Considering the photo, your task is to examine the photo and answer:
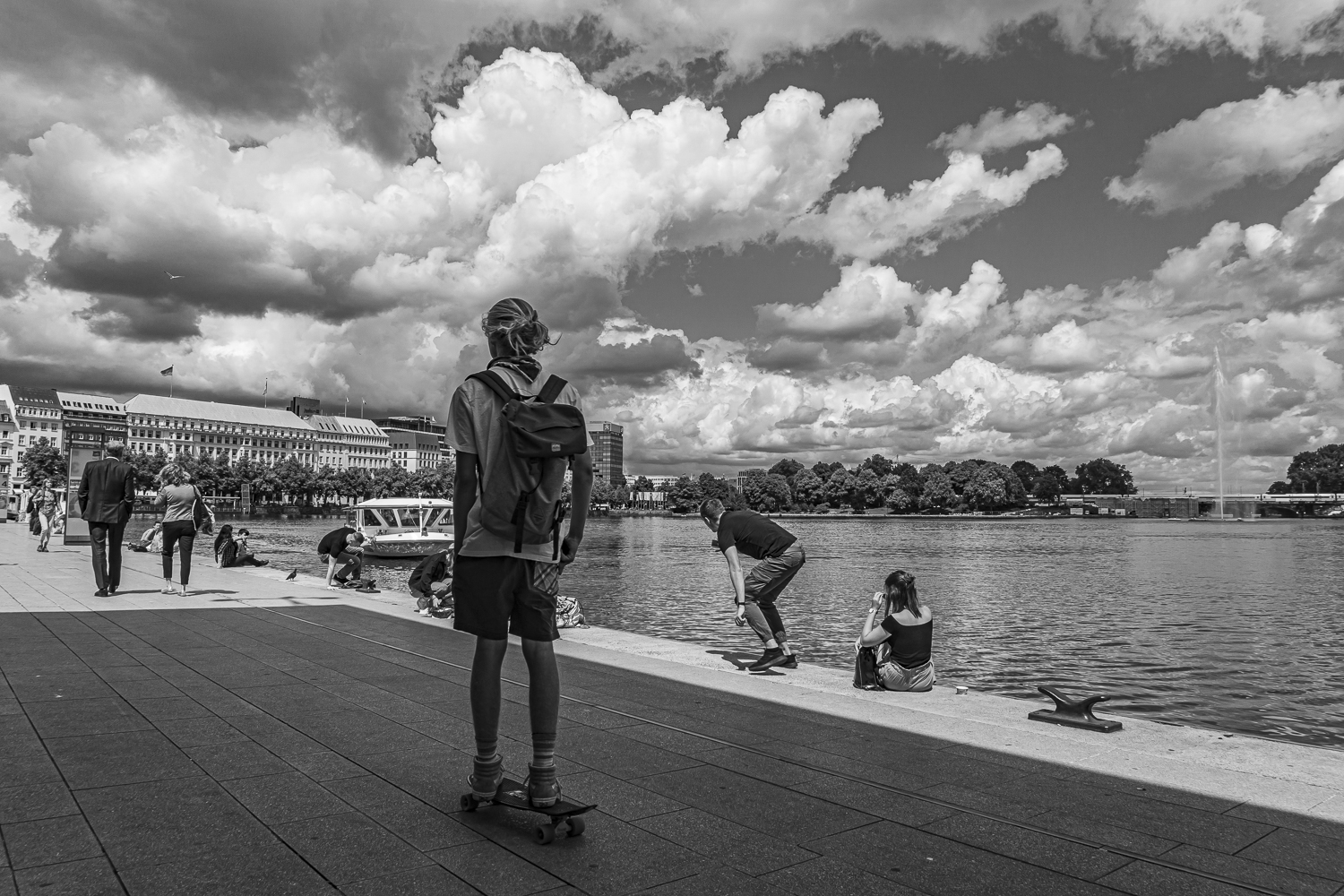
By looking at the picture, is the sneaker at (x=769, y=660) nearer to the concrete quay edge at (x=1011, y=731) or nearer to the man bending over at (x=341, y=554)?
the concrete quay edge at (x=1011, y=731)

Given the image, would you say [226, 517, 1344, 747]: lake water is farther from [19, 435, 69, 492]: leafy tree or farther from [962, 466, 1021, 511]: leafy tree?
[962, 466, 1021, 511]: leafy tree

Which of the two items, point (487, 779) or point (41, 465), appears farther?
point (41, 465)

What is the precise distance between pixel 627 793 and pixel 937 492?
627 ft

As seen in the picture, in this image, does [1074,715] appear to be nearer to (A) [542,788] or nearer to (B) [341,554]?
(A) [542,788]

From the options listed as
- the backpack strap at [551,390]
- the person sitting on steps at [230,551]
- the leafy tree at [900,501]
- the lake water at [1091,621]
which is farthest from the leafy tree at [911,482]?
the backpack strap at [551,390]

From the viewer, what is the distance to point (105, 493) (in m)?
14.0

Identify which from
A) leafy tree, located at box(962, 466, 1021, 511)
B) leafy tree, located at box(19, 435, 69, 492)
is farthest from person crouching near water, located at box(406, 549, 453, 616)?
leafy tree, located at box(962, 466, 1021, 511)

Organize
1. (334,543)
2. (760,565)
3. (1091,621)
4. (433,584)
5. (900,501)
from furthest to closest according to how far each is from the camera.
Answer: (900,501) < (1091,621) < (334,543) < (433,584) < (760,565)

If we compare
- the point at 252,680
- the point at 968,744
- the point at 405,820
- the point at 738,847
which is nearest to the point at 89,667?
the point at 252,680

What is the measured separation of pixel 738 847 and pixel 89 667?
636 centimetres

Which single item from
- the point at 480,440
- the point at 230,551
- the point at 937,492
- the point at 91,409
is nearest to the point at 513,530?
the point at 480,440

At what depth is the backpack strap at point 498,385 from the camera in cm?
410

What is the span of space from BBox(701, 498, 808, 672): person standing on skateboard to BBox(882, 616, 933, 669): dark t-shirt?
4.25 feet

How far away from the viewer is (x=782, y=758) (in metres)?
5.36
